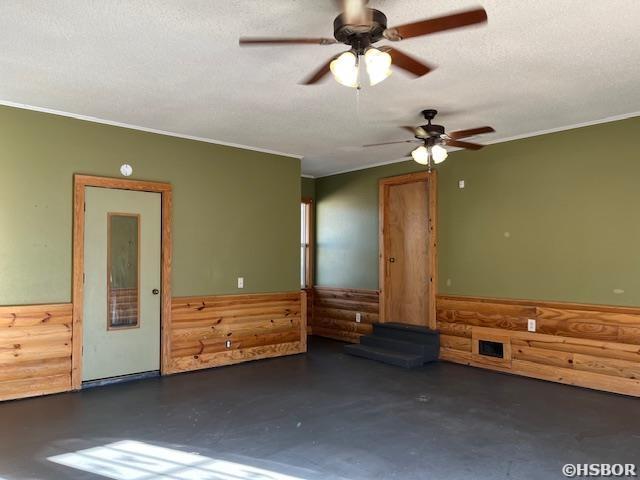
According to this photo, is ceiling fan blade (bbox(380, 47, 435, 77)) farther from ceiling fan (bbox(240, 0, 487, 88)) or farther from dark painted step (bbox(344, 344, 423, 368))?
dark painted step (bbox(344, 344, 423, 368))

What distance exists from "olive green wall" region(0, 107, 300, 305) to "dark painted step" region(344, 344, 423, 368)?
45.4 inches

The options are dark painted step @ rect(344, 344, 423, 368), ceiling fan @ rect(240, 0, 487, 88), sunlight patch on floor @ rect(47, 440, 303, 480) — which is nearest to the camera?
ceiling fan @ rect(240, 0, 487, 88)

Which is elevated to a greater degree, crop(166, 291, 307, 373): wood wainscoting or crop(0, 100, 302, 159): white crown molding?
crop(0, 100, 302, 159): white crown molding

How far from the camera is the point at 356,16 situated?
2.27 meters

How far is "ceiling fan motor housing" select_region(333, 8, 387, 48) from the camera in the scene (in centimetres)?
232

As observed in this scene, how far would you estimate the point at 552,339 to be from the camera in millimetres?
5012

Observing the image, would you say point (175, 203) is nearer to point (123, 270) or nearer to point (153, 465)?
point (123, 270)

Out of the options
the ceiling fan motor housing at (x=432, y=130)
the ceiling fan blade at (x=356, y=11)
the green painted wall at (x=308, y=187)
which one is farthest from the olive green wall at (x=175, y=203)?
the ceiling fan blade at (x=356, y=11)

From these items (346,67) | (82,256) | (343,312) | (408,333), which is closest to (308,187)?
(343,312)

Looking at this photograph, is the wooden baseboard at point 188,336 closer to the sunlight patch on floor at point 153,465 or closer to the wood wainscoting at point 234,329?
the wood wainscoting at point 234,329

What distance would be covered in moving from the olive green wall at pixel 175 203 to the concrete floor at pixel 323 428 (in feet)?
3.88

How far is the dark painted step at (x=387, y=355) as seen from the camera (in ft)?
18.4

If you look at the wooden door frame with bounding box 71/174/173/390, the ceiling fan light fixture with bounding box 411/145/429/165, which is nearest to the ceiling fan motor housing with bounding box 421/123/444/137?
the ceiling fan light fixture with bounding box 411/145/429/165

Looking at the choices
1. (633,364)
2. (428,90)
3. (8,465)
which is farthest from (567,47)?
(8,465)
